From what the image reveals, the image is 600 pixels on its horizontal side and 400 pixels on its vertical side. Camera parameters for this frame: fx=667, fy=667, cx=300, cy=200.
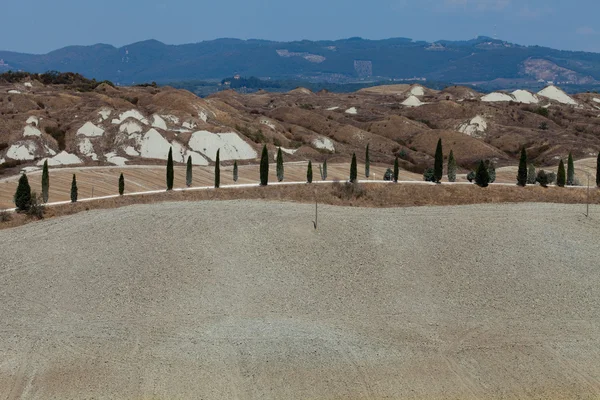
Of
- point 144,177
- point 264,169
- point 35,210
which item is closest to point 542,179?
point 264,169

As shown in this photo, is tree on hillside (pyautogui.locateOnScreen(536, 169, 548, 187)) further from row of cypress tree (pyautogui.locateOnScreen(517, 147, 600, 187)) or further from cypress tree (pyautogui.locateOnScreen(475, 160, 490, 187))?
cypress tree (pyautogui.locateOnScreen(475, 160, 490, 187))

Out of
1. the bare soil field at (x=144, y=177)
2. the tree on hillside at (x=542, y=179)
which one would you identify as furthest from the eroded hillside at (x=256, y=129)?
the tree on hillside at (x=542, y=179)

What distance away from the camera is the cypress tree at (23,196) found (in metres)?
53.6

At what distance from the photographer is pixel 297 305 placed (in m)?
37.5

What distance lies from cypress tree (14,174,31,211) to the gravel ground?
5.97 m

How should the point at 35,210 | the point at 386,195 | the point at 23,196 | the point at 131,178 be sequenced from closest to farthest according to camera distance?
the point at 23,196 < the point at 35,210 < the point at 386,195 < the point at 131,178

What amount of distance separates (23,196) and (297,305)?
1106 inches

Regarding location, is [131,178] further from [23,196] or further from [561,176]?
[561,176]

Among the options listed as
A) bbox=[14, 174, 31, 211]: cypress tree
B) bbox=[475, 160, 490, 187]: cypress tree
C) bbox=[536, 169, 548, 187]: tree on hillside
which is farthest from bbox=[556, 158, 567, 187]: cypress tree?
bbox=[14, 174, 31, 211]: cypress tree

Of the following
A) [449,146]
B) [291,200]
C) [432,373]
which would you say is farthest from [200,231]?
[449,146]

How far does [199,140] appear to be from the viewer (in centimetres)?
8762

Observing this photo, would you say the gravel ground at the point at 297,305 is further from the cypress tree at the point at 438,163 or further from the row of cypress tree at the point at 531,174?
the cypress tree at the point at 438,163

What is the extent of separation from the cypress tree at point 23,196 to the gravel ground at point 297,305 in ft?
19.6

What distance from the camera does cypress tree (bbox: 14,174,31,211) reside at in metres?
53.6
